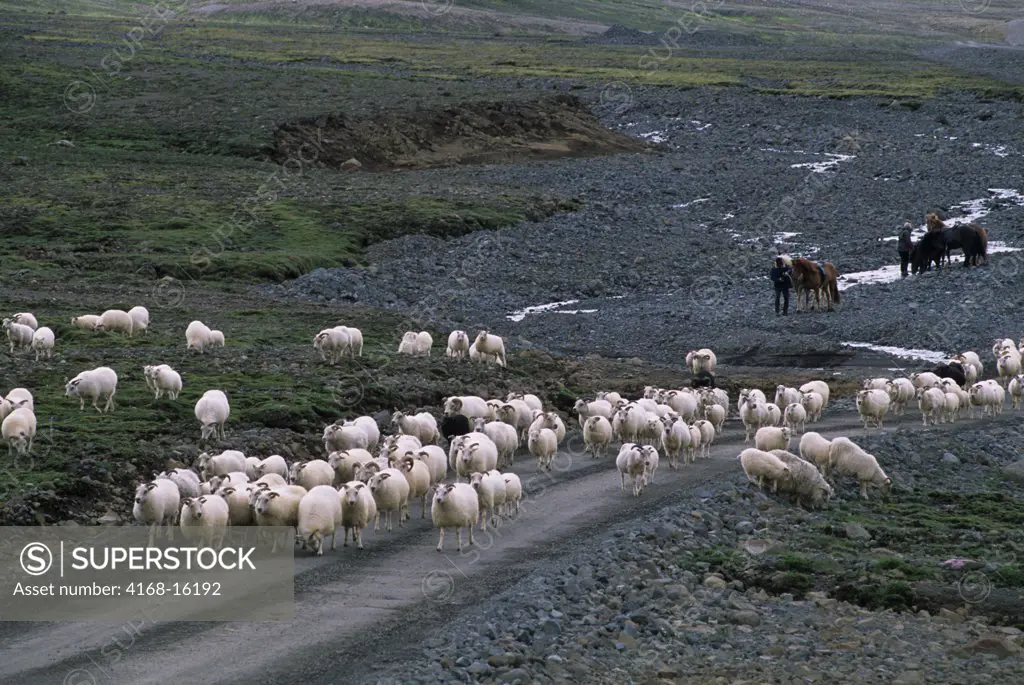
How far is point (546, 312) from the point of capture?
52281mm

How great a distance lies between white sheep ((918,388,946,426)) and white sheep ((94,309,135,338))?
2022 cm

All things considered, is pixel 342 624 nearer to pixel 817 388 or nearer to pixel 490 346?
pixel 817 388

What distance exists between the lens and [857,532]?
2275cm

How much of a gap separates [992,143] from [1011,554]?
7635 centimetres

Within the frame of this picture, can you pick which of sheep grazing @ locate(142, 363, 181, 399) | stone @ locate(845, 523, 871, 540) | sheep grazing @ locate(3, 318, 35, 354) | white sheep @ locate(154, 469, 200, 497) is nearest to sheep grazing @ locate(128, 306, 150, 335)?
sheep grazing @ locate(3, 318, 35, 354)

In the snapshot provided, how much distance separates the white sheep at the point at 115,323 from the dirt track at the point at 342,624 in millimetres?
17749

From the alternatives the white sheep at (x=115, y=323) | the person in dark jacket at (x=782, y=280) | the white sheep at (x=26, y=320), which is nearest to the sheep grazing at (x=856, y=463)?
the white sheep at (x=26, y=320)

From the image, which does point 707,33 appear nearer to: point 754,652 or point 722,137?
point 722,137

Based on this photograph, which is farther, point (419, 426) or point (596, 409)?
point (596, 409)

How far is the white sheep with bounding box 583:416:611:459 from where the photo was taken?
92.8 feet

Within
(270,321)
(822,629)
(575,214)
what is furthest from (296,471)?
Result: (575,214)

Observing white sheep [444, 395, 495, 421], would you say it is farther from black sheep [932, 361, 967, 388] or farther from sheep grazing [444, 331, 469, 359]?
black sheep [932, 361, 967, 388]

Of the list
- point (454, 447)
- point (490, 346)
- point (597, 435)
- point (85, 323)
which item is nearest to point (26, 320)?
point (85, 323)

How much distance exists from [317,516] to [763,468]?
866cm
